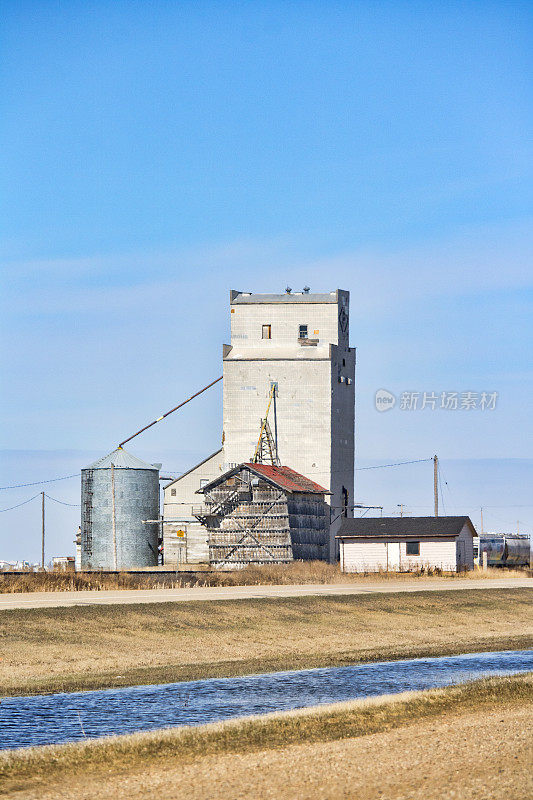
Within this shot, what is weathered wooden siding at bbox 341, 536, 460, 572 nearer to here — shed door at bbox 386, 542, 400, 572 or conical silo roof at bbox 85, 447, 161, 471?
shed door at bbox 386, 542, 400, 572

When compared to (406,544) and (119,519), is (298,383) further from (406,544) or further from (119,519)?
(119,519)

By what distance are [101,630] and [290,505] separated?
53023 mm

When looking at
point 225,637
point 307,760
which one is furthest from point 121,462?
point 307,760

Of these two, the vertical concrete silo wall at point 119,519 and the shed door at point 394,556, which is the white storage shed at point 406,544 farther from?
the vertical concrete silo wall at point 119,519

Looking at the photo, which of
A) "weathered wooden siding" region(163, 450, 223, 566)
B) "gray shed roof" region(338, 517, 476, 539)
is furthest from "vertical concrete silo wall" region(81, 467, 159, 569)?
"gray shed roof" region(338, 517, 476, 539)

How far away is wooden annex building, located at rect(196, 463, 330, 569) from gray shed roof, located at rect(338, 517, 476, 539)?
313 centimetres

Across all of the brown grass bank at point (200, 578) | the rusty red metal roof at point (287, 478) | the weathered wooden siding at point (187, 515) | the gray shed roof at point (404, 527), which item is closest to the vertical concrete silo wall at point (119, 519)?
the weathered wooden siding at point (187, 515)

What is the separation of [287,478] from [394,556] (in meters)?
10.3

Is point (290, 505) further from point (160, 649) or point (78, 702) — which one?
point (78, 702)

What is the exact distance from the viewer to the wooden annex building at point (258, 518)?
8381 centimetres

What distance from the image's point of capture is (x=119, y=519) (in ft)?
310

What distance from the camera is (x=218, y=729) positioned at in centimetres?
1781

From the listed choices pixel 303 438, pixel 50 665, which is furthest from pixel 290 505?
pixel 50 665

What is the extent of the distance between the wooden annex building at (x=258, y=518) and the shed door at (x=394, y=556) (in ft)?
19.5
